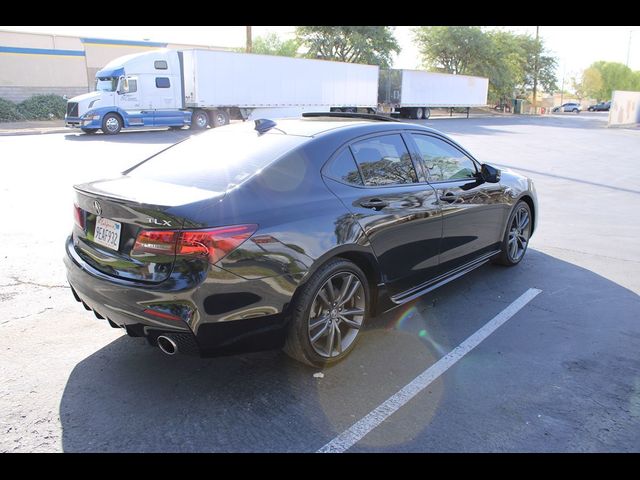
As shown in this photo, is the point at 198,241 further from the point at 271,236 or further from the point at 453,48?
the point at 453,48

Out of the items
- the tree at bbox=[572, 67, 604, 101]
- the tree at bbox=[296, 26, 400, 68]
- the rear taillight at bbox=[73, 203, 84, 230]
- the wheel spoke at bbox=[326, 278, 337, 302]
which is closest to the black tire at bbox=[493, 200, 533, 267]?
the wheel spoke at bbox=[326, 278, 337, 302]

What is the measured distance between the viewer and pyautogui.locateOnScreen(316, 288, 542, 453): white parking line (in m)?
2.72

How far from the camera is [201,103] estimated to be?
79.4ft

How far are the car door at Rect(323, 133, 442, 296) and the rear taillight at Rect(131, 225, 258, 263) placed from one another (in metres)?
0.86

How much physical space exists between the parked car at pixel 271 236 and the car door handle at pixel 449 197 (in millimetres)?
16

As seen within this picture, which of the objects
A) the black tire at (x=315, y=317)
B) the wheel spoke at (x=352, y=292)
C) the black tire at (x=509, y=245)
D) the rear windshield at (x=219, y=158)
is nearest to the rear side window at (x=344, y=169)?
the rear windshield at (x=219, y=158)

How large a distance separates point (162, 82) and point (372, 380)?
2258cm

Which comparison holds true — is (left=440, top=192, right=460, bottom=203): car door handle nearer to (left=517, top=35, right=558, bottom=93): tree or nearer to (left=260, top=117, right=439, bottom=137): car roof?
(left=260, top=117, right=439, bottom=137): car roof

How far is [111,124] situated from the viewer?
2170 centimetres

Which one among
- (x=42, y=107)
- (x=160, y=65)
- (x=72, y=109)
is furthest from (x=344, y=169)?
A: (x=42, y=107)
